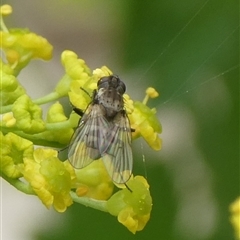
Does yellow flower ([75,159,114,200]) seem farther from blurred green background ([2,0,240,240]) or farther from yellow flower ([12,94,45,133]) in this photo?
blurred green background ([2,0,240,240])

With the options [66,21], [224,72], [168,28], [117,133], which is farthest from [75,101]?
[66,21]

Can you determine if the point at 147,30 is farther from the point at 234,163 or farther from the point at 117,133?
the point at 117,133

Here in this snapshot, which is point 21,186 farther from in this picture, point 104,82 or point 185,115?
point 185,115

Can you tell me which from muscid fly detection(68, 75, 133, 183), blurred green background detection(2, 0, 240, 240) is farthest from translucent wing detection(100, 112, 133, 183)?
blurred green background detection(2, 0, 240, 240)

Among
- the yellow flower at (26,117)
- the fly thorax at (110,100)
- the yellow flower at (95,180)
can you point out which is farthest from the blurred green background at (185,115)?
the yellow flower at (26,117)

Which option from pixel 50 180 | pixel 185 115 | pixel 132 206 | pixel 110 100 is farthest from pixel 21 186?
pixel 185 115
